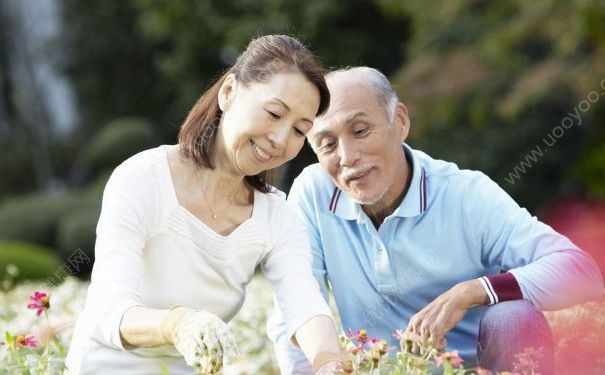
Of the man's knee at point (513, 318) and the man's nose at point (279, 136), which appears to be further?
the man's knee at point (513, 318)

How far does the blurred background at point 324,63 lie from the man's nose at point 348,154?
3970mm

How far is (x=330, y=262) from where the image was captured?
355 centimetres

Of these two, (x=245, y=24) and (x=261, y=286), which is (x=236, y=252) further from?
(x=245, y=24)

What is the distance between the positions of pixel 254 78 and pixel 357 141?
25.1 inches

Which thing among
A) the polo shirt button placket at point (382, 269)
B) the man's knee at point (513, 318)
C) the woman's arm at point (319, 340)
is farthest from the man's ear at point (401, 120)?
the woman's arm at point (319, 340)

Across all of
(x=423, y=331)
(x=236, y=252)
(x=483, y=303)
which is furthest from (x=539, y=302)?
(x=236, y=252)

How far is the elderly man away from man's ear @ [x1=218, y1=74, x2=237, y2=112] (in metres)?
0.55

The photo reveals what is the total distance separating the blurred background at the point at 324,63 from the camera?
40.5ft

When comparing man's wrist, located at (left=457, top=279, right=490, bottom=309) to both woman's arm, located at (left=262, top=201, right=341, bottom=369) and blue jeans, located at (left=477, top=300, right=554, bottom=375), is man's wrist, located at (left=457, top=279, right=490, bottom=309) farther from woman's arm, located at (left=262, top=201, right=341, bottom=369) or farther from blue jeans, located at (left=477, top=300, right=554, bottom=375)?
woman's arm, located at (left=262, top=201, right=341, bottom=369)

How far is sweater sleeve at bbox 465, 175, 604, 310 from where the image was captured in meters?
3.15

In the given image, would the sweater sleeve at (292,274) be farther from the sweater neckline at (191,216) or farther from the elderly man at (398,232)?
the elderly man at (398,232)

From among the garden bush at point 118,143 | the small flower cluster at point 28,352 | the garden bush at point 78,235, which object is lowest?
the small flower cluster at point 28,352

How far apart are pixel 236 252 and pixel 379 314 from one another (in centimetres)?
81

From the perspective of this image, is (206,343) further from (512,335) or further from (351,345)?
(512,335)
